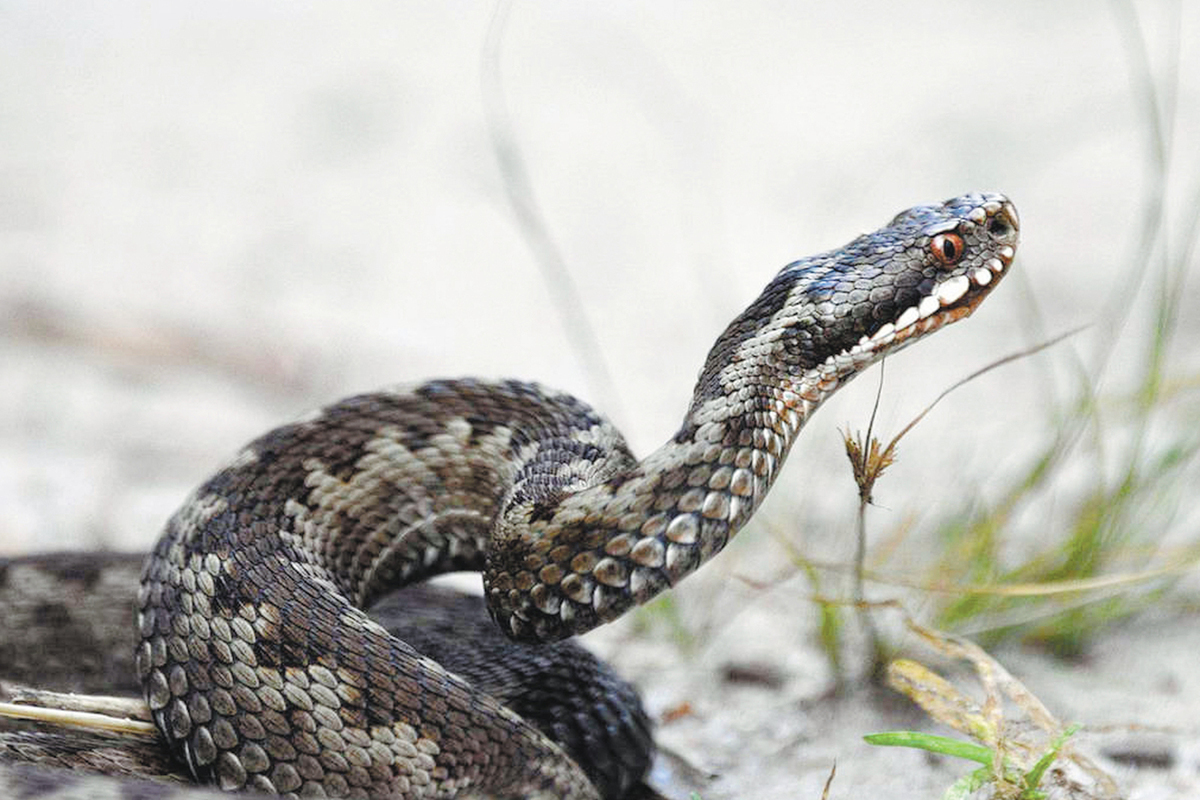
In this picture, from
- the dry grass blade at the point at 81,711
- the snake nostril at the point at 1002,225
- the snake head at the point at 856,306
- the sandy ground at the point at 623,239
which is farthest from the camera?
the sandy ground at the point at 623,239

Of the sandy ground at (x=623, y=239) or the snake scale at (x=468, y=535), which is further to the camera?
the sandy ground at (x=623, y=239)

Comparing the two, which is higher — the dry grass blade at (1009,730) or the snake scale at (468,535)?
the snake scale at (468,535)

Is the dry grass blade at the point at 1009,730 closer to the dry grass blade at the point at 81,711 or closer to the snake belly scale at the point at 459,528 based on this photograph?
the snake belly scale at the point at 459,528

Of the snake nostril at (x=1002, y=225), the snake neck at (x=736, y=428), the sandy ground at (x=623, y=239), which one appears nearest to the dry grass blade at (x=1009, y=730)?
the sandy ground at (x=623, y=239)

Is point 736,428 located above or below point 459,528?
above

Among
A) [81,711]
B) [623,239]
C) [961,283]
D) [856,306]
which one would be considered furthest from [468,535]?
[623,239]

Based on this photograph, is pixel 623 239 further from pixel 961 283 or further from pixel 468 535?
pixel 961 283

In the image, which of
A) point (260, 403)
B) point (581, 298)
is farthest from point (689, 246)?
point (260, 403)
